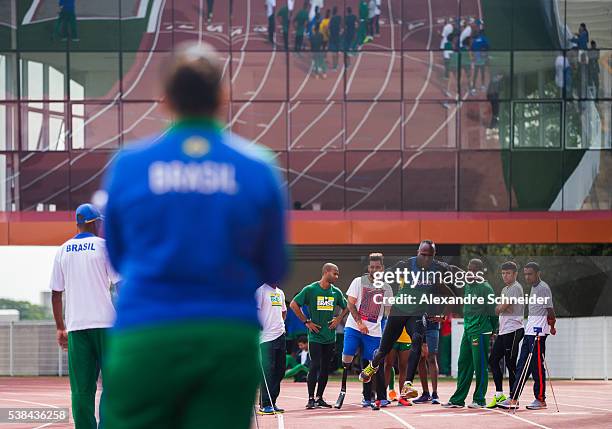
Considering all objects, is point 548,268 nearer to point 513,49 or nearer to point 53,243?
point 513,49

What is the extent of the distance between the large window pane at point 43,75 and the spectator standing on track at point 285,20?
6.09 metres

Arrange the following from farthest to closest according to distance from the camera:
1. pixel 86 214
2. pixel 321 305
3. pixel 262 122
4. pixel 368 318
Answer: pixel 262 122
pixel 321 305
pixel 368 318
pixel 86 214

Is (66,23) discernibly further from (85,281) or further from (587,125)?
(85,281)

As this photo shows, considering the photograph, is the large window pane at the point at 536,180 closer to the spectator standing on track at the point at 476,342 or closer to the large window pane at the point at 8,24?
the large window pane at the point at 8,24

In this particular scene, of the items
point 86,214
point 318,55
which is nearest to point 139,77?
point 318,55

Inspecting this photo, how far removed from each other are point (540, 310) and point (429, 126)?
19427 millimetres

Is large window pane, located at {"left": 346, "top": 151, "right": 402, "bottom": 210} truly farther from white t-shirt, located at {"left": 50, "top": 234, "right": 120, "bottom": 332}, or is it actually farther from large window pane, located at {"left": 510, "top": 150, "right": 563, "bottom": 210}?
white t-shirt, located at {"left": 50, "top": 234, "right": 120, "bottom": 332}

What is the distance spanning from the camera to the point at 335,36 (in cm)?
3625

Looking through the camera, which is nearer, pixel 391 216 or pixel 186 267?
pixel 186 267

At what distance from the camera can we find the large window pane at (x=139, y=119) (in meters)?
36.5

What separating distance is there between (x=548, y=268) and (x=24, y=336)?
37.6 ft

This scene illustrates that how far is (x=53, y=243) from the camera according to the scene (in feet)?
117

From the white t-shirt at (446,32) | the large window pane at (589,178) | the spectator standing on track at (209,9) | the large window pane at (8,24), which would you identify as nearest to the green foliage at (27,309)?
the large window pane at (8,24)

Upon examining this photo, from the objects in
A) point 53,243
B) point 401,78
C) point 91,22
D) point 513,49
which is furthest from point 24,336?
point 513,49
